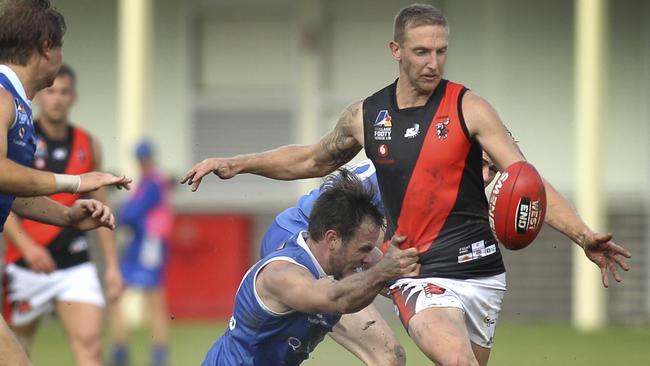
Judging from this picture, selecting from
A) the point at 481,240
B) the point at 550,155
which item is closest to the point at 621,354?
the point at 550,155

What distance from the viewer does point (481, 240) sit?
6836 millimetres

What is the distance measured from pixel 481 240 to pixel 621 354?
21.2 feet

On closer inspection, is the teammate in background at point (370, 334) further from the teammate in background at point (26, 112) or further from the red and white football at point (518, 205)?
the teammate in background at point (26, 112)

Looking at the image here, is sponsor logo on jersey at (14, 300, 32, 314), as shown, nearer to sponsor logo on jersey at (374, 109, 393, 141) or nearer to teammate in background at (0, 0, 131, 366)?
teammate in background at (0, 0, 131, 366)

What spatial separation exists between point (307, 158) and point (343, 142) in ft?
0.91

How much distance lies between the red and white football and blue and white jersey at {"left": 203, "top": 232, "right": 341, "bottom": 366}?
33.9 inches

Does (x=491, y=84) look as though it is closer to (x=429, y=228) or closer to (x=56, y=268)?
(x=56, y=268)

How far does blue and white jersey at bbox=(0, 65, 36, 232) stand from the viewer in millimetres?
6070

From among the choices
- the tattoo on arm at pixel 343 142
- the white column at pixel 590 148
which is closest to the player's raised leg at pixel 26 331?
the tattoo on arm at pixel 343 142

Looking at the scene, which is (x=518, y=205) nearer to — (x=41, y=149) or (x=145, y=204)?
(x=41, y=149)

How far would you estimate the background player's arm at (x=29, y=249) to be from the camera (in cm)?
845

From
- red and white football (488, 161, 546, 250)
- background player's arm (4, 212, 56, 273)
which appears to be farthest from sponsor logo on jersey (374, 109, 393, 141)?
background player's arm (4, 212, 56, 273)

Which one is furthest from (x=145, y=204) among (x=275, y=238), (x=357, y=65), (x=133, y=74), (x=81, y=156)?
(x=275, y=238)

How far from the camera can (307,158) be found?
7352 mm
